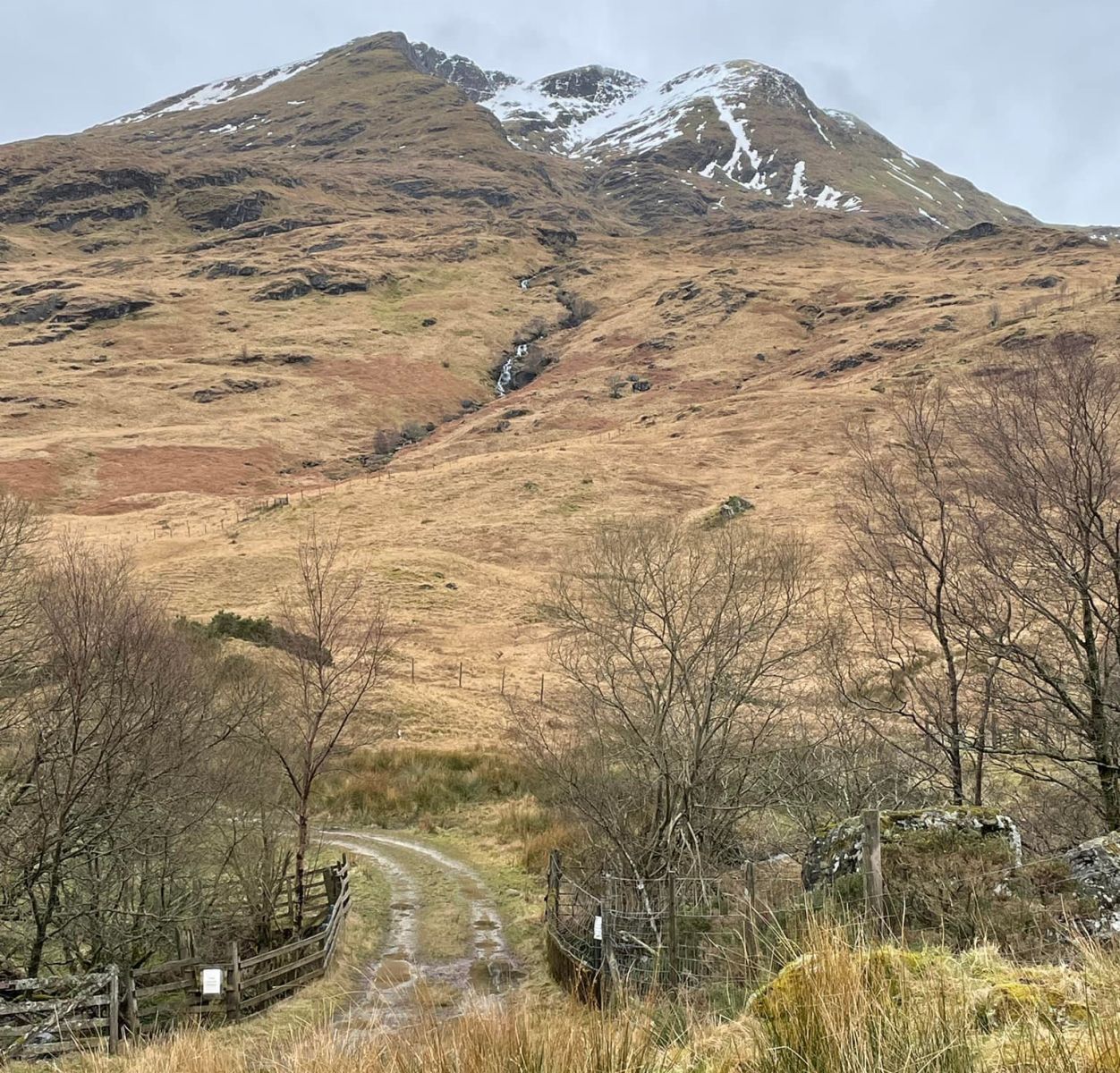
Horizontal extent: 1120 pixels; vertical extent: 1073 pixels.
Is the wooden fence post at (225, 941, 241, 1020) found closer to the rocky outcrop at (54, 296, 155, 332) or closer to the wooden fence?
the wooden fence

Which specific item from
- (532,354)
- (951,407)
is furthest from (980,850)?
(532,354)

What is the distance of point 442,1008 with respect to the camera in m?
10.6

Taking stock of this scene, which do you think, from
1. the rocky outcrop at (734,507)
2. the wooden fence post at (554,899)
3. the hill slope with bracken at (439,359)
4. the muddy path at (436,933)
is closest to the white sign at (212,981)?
the muddy path at (436,933)

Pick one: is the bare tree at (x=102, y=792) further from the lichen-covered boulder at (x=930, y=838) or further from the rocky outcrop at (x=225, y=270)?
the rocky outcrop at (x=225, y=270)

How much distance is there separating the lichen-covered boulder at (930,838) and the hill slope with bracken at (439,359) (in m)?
9.49

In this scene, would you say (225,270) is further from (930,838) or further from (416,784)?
(930,838)

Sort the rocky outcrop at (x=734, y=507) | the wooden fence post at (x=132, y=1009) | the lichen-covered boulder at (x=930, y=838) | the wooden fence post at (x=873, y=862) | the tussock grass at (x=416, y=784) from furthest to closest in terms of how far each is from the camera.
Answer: the rocky outcrop at (x=734, y=507)
the tussock grass at (x=416, y=784)
the wooden fence post at (x=132, y=1009)
the lichen-covered boulder at (x=930, y=838)
the wooden fence post at (x=873, y=862)

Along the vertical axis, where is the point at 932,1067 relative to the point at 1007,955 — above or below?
above

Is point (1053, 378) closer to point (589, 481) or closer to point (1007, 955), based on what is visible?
point (1007, 955)

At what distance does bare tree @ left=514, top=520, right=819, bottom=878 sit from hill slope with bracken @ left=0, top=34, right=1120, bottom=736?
6.61 meters

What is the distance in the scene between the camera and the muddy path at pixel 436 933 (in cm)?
1209

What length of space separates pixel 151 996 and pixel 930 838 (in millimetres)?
11446

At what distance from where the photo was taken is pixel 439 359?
110000 mm

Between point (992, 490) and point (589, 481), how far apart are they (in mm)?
50534
